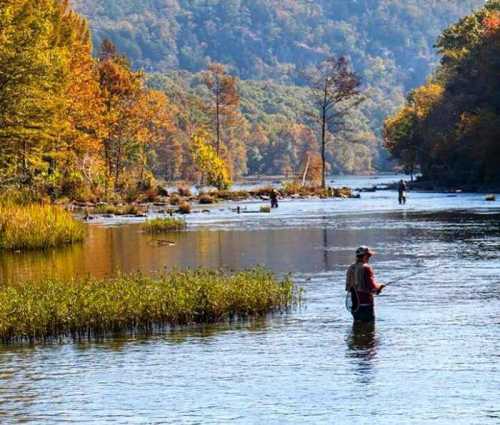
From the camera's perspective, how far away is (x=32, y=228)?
54.7 meters

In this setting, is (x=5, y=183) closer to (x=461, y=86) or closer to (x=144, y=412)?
(x=144, y=412)

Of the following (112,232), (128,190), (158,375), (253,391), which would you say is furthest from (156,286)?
(128,190)

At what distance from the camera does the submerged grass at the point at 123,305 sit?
2800 cm

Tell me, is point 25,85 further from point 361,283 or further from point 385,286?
point 361,283

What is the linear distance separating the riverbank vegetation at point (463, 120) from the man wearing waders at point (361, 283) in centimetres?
8579

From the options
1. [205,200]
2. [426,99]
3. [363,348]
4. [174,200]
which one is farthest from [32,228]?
[426,99]

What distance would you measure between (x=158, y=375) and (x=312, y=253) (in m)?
27.2

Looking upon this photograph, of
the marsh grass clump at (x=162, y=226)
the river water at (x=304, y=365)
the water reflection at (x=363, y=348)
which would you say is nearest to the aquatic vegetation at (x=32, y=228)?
the river water at (x=304, y=365)

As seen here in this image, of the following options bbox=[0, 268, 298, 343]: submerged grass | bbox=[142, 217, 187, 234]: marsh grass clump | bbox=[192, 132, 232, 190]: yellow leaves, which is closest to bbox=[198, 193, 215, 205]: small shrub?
bbox=[192, 132, 232, 190]: yellow leaves

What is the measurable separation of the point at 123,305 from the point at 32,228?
26.8 metres

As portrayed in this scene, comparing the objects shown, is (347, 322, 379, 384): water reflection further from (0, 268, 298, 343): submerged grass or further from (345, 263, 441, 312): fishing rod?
(0, 268, 298, 343): submerged grass

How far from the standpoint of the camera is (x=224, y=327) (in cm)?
2945

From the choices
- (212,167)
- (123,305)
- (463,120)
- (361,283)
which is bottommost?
(123,305)

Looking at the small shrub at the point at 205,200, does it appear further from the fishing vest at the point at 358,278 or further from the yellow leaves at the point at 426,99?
the fishing vest at the point at 358,278
